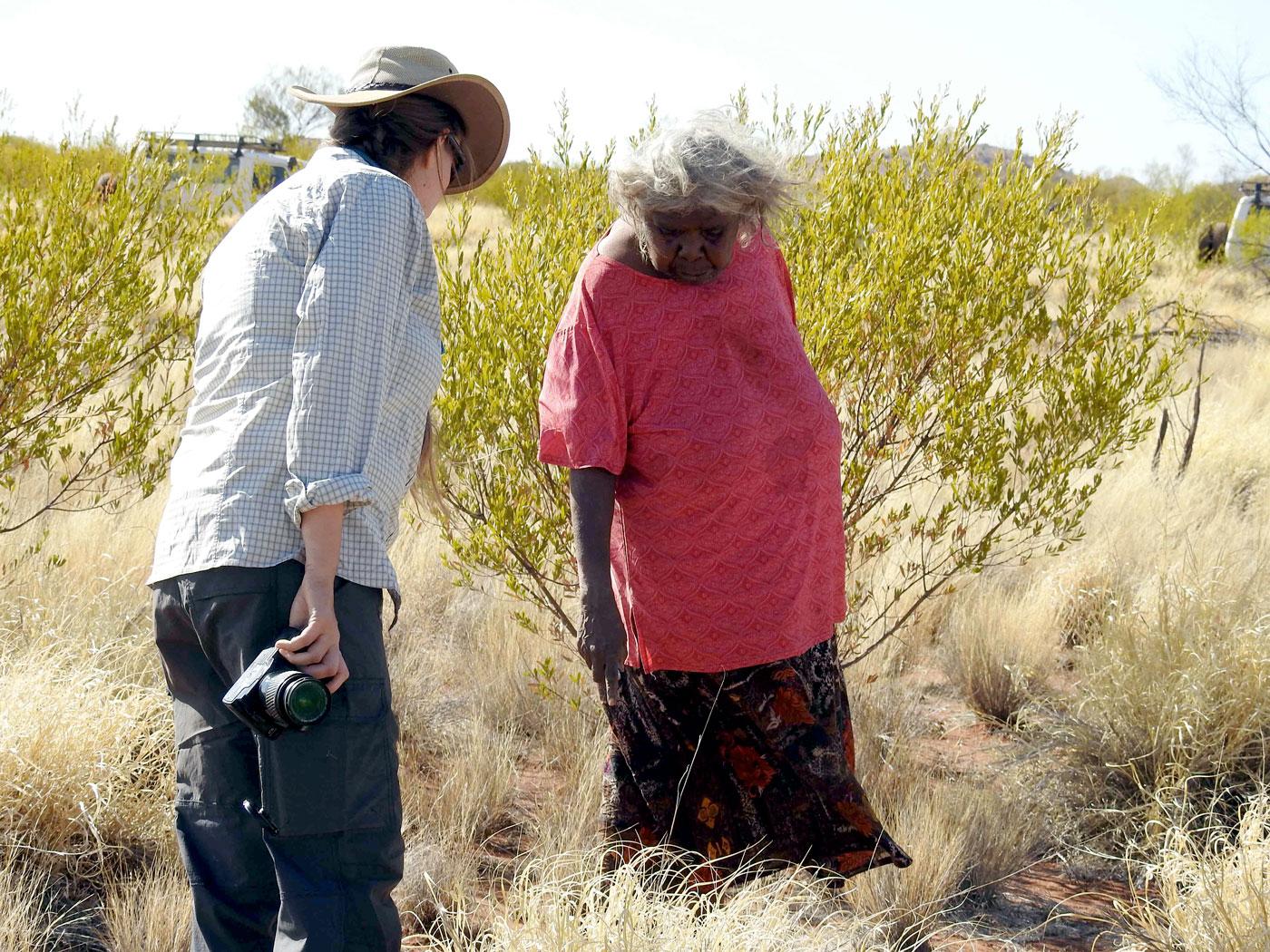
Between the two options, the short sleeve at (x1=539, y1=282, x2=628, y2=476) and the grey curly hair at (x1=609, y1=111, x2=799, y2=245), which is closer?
the grey curly hair at (x1=609, y1=111, x2=799, y2=245)

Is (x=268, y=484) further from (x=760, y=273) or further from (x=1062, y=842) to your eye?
(x=1062, y=842)

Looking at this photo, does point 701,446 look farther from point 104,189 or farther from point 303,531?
point 104,189

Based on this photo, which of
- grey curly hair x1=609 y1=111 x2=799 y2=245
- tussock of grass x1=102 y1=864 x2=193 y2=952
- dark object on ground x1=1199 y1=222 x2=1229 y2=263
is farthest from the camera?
dark object on ground x1=1199 y1=222 x2=1229 y2=263

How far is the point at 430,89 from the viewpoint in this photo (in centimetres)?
192

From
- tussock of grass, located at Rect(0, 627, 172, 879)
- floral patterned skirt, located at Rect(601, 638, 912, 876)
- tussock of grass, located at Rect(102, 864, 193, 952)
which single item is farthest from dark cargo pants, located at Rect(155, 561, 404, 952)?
tussock of grass, located at Rect(0, 627, 172, 879)

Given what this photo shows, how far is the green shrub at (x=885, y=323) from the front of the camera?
143 inches

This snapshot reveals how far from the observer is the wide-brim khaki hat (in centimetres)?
190

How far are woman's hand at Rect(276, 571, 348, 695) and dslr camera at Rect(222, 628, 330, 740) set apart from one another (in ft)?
0.06

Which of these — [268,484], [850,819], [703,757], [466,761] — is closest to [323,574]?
[268,484]

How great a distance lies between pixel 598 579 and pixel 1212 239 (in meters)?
25.3

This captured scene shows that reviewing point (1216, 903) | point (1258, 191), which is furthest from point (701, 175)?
point (1258, 191)

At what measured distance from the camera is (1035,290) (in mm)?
3953

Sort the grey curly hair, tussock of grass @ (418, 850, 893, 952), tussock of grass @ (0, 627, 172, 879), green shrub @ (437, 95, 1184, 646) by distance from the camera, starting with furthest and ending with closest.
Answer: green shrub @ (437, 95, 1184, 646) → tussock of grass @ (0, 627, 172, 879) → the grey curly hair → tussock of grass @ (418, 850, 893, 952)

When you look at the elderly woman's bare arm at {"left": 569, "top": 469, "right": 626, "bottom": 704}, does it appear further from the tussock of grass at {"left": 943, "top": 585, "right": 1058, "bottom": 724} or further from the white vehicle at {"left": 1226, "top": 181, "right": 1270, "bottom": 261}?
the white vehicle at {"left": 1226, "top": 181, "right": 1270, "bottom": 261}
